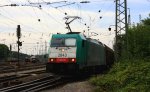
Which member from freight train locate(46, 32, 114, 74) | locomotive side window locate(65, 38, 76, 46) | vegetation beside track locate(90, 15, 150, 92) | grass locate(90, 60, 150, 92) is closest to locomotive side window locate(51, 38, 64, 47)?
freight train locate(46, 32, 114, 74)

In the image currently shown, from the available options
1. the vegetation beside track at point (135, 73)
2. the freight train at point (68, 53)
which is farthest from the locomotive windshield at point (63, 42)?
the vegetation beside track at point (135, 73)

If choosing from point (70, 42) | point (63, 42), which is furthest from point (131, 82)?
point (63, 42)

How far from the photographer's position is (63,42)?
27.5m

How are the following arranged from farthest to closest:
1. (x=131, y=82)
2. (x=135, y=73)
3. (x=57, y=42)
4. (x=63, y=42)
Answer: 1. (x=57, y=42)
2. (x=63, y=42)
3. (x=135, y=73)
4. (x=131, y=82)

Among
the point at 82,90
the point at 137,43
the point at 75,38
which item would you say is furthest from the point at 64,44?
the point at 82,90

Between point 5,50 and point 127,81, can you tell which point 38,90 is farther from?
point 5,50

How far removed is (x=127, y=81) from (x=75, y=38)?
9.77 m

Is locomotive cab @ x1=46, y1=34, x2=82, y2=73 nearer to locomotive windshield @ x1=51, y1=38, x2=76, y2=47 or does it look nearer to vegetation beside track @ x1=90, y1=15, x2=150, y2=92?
locomotive windshield @ x1=51, y1=38, x2=76, y2=47

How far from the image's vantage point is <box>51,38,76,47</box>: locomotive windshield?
2736 centimetres

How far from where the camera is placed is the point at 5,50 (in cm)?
12925

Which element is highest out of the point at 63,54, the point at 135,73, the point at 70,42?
the point at 70,42

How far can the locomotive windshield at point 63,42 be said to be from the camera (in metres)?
27.4

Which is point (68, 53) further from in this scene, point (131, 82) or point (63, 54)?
point (131, 82)

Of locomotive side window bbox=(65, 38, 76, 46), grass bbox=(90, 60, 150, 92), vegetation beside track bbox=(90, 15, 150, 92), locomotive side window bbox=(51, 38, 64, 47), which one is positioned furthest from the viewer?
locomotive side window bbox=(51, 38, 64, 47)
